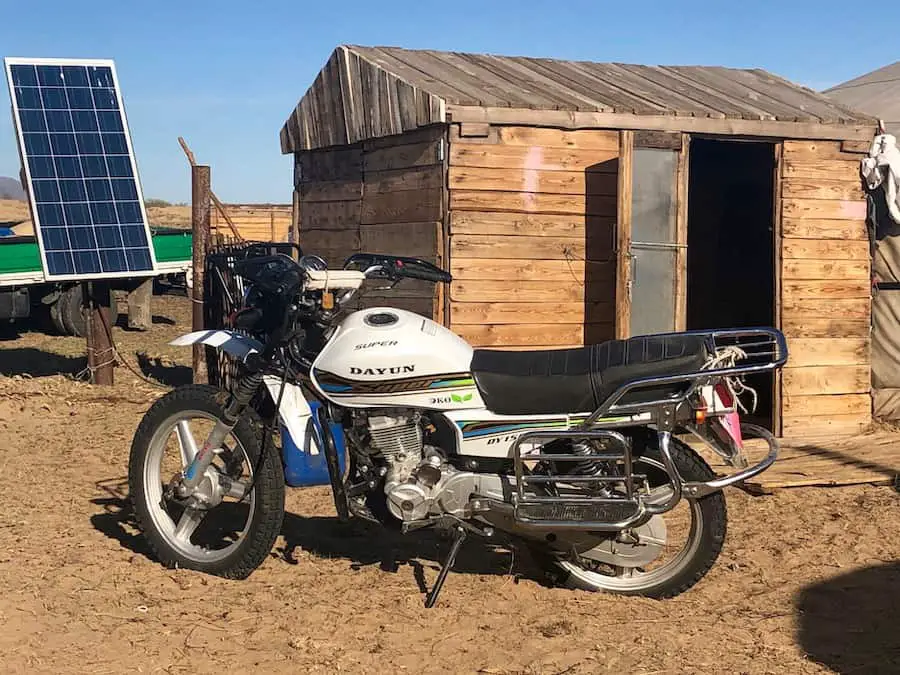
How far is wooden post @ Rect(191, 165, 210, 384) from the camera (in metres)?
9.55

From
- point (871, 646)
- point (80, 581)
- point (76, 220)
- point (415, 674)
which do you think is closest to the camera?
point (415, 674)

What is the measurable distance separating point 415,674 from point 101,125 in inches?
323

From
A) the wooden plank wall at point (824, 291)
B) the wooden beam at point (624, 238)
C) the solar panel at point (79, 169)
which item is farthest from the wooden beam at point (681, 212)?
the solar panel at point (79, 169)

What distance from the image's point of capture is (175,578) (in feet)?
15.2

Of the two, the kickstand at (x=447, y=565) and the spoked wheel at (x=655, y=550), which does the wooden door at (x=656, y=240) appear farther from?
the kickstand at (x=447, y=565)

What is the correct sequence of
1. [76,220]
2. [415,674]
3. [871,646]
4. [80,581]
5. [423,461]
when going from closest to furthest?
[415,674], [871,646], [423,461], [80,581], [76,220]

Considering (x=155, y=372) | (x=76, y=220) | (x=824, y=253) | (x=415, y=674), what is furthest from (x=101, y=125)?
(x=415, y=674)

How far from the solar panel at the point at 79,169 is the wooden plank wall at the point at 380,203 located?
1.72 meters

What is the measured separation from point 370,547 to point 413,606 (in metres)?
0.94

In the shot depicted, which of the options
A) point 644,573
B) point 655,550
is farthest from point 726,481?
point 644,573

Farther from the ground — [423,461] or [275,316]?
[275,316]

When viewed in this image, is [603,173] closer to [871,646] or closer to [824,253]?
[824,253]

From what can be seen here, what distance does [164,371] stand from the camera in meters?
11.8

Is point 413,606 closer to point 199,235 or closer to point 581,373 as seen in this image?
point 581,373
